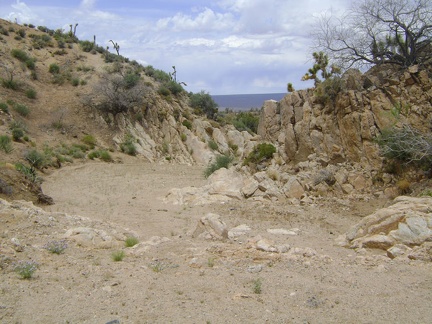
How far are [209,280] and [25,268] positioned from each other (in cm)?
267

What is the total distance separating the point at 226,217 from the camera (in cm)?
1173

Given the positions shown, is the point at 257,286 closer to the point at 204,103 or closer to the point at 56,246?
A: the point at 56,246

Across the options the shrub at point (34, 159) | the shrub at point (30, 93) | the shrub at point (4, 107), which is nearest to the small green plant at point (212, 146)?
the shrub at point (30, 93)

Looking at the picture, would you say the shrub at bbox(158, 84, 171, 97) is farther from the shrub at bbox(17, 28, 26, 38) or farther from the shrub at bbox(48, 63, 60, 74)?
the shrub at bbox(17, 28, 26, 38)

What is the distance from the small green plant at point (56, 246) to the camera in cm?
756

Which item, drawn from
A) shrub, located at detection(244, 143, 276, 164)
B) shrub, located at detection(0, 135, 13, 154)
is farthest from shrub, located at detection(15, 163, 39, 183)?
shrub, located at detection(244, 143, 276, 164)

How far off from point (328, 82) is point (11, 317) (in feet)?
39.1

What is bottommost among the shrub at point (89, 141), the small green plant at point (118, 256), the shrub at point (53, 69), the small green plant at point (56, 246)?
the small green plant at point (118, 256)

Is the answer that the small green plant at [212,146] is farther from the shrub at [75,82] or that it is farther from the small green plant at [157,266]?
the small green plant at [157,266]

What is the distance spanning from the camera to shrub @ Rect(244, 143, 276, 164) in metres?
15.6

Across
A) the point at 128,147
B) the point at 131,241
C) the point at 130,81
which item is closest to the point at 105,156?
the point at 128,147

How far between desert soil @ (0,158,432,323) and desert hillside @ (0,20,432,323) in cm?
3

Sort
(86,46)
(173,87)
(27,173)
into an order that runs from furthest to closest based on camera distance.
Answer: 1. (86,46)
2. (173,87)
3. (27,173)

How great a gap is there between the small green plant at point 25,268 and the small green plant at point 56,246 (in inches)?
28.3
